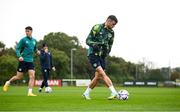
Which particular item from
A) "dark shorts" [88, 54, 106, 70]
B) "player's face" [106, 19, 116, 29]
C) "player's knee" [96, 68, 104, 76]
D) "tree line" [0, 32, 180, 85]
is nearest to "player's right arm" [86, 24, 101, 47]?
"player's face" [106, 19, 116, 29]

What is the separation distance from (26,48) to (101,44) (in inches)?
151

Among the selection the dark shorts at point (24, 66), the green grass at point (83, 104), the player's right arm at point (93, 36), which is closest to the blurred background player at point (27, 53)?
the dark shorts at point (24, 66)

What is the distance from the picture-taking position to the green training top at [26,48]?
663 inches

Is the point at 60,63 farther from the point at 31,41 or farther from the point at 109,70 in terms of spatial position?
the point at 31,41

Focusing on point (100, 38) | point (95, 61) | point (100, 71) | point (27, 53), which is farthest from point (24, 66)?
→ point (100, 38)

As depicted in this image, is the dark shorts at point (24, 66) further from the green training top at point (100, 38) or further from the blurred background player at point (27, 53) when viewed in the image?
the green training top at point (100, 38)

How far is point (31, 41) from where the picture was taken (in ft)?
55.9

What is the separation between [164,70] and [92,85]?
127 metres

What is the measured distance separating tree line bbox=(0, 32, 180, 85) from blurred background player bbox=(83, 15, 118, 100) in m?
77.3

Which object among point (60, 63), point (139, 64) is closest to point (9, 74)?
point (60, 63)

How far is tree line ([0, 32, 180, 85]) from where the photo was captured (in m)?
100

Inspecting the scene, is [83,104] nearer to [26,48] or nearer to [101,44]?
[101,44]

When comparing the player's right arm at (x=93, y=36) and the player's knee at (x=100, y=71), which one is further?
the player's knee at (x=100, y=71)

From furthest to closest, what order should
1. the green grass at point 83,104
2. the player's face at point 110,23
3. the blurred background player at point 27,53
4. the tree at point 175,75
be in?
the tree at point 175,75, the blurred background player at point 27,53, the player's face at point 110,23, the green grass at point 83,104
